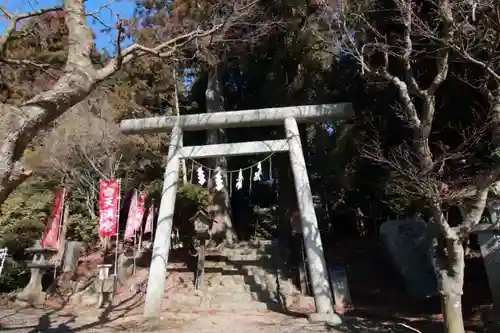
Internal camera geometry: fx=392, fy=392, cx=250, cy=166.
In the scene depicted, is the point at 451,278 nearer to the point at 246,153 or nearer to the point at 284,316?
the point at 284,316

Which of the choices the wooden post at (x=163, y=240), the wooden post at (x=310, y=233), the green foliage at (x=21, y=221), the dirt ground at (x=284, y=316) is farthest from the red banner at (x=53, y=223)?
the wooden post at (x=310, y=233)

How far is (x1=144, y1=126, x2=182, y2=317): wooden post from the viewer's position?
772 centimetres

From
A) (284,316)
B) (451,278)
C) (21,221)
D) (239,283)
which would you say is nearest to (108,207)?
(239,283)

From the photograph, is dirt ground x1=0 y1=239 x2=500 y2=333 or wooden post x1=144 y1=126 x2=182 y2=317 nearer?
dirt ground x1=0 y1=239 x2=500 y2=333

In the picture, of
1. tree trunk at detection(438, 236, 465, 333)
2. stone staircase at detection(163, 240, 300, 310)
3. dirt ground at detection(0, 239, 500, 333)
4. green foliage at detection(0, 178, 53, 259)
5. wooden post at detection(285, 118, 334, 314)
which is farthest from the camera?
green foliage at detection(0, 178, 53, 259)

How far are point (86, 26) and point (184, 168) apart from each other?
11405 millimetres

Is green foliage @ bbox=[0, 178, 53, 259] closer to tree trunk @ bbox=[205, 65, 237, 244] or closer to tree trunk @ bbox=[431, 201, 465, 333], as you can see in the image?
tree trunk @ bbox=[205, 65, 237, 244]

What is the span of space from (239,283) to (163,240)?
3.19 metres

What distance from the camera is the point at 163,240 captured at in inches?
329

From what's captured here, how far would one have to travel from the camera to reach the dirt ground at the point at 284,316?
6.80 metres

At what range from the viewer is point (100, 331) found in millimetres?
6863

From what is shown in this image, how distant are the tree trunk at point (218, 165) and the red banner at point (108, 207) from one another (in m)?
3.57

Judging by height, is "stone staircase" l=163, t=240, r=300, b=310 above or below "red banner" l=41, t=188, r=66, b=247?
below

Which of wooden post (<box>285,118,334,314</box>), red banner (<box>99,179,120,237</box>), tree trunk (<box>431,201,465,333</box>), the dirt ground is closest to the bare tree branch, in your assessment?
tree trunk (<box>431,201,465,333</box>)
